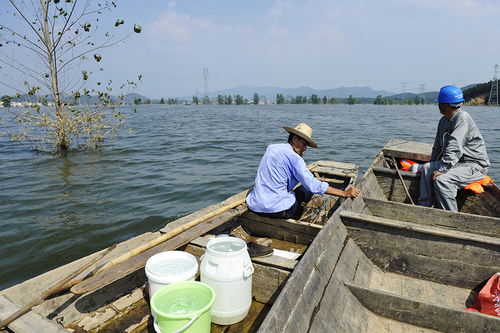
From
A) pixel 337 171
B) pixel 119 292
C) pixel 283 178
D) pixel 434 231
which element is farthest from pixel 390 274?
pixel 337 171

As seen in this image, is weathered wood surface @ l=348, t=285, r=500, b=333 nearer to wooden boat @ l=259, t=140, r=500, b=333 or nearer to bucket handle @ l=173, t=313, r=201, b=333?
wooden boat @ l=259, t=140, r=500, b=333

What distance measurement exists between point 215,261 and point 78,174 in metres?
9.88

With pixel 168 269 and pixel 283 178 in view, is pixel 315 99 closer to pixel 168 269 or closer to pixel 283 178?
pixel 283 178

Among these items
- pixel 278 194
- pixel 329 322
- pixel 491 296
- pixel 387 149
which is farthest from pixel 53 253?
pixel 387 149

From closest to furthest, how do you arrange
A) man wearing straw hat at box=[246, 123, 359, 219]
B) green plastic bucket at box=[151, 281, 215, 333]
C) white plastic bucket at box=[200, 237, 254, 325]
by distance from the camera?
green plastic bucket at box=[151, 281, 215, 333] → white plastic bucket at box=[200, 237, 254, 325] → man wearing straw hat at box=[246, 123, 359, 219]

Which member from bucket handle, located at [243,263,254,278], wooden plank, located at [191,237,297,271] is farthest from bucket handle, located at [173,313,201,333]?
wooden plank, located at [191,237,297,271]

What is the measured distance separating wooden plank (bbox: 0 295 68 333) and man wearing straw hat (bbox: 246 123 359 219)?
274 cm

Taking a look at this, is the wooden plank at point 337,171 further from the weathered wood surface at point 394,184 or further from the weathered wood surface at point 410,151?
the weathered wood surface at point 410,151

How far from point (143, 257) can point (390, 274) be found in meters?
2.95

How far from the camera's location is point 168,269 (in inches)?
112

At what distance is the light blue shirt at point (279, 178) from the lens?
4.30 meters

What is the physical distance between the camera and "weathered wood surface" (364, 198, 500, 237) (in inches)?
164

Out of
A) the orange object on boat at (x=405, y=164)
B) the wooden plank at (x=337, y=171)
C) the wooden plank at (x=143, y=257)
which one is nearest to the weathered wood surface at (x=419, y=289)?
the wooden plank at (x=143, y=257)

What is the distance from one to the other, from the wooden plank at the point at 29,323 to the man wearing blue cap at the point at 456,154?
535 centimetres
